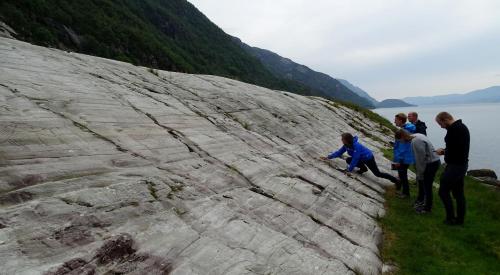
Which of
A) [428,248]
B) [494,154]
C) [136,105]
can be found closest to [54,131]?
[136,105]

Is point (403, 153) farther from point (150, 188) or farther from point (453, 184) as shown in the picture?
point (150, 188)

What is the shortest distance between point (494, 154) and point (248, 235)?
70325 millimetres

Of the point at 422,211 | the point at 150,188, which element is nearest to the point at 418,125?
the point at 422,211

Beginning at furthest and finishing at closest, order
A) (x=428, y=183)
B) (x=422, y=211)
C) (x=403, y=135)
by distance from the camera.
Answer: (x=403, y=135), (x=422, y=211), (x=428, y=183)

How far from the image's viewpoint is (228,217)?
11852 millimetres

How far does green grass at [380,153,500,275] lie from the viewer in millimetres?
13195

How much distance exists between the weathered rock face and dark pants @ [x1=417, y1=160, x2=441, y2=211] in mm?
1931

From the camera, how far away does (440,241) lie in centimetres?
1484

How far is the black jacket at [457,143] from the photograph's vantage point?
15.3 meters

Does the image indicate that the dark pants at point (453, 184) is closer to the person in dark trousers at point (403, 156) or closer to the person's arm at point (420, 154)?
the person's arm at point (420, 154)

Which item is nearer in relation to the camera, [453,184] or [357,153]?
[453,184]

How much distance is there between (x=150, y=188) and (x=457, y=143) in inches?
445

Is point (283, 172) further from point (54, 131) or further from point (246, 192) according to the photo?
point (54, 131)

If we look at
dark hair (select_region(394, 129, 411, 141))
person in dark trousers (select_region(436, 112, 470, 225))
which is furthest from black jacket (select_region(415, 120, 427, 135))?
person in dark trousers (select_region(436, 112, 470, 225))
